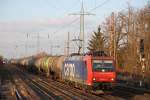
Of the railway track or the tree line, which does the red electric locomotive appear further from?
the tree line

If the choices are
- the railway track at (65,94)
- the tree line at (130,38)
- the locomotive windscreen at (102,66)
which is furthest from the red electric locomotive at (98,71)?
the tree line at (130,38)

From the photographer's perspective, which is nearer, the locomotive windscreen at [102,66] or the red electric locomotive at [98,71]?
the red electric locomotive at [98,71]

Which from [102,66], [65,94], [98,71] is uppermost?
[102,66]

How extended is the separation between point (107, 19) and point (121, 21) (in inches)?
289

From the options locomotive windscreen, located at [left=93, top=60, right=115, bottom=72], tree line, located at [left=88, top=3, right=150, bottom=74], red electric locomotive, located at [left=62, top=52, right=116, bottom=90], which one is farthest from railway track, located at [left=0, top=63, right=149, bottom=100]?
tree line, located at [left=88, top=3, right=150, bottom=74]

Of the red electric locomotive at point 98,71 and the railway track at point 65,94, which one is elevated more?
the red electric locomotive at point 98,71

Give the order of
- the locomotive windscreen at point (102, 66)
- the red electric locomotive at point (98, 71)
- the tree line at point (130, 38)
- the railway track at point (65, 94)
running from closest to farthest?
the railway track at point (65, 94), the red electric locomotive at point (98, 71), the locomotive windscreen at point (102, 66), the tree line at point (130, 38)

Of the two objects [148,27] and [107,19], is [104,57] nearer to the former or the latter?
[148,27]

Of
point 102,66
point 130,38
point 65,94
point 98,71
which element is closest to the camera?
point 98,71

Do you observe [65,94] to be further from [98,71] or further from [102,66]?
[102,66]

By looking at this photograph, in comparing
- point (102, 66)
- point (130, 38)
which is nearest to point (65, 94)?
point (102, 66)

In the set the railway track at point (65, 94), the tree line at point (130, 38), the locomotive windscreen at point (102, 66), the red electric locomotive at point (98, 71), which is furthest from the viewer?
the tree line at point (130, 38)

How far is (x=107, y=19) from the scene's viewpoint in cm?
8531

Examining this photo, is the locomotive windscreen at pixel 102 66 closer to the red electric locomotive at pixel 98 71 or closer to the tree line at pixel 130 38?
the red electric locomotive at pixel 98 71
